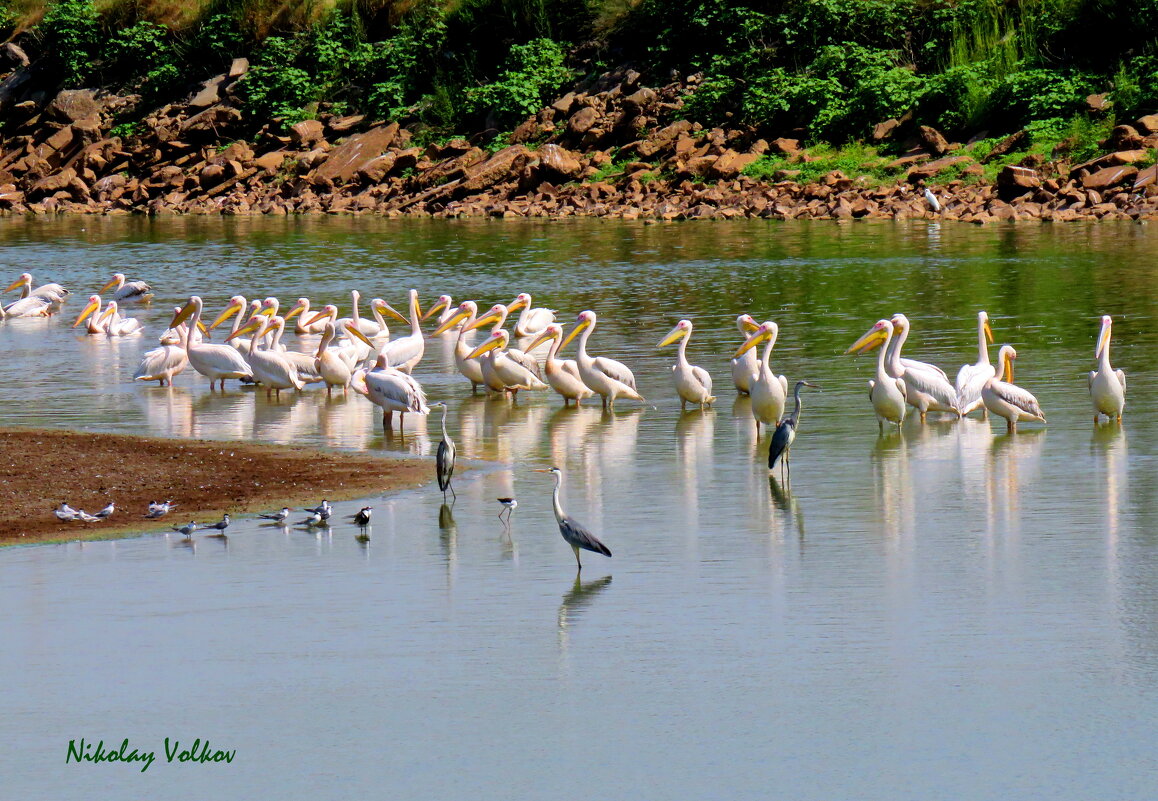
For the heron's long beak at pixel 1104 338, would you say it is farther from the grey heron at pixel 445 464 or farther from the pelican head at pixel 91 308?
the pelican head at pixel 91 308

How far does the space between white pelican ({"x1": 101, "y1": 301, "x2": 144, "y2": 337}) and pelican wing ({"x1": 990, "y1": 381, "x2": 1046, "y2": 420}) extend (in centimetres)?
1241

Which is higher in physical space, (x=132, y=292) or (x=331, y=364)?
(x=132, y=292)

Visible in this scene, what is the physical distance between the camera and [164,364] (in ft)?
53.9

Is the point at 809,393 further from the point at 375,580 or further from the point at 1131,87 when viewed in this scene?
the point at 1131,87

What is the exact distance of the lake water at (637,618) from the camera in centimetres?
648

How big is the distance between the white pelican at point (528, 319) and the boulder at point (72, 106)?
39040 mm

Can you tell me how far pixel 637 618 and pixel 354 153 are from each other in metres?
40.5

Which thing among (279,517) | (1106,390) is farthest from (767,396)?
(279,517)

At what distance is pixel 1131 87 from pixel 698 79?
11.6 m

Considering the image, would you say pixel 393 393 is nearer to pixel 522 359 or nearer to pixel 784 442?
pixel 522 359

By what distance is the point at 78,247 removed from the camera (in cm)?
3672

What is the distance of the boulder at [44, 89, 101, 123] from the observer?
181ft

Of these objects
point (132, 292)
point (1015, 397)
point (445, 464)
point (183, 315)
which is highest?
point (132, 292)

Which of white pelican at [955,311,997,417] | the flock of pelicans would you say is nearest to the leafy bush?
the flock of pelicans
